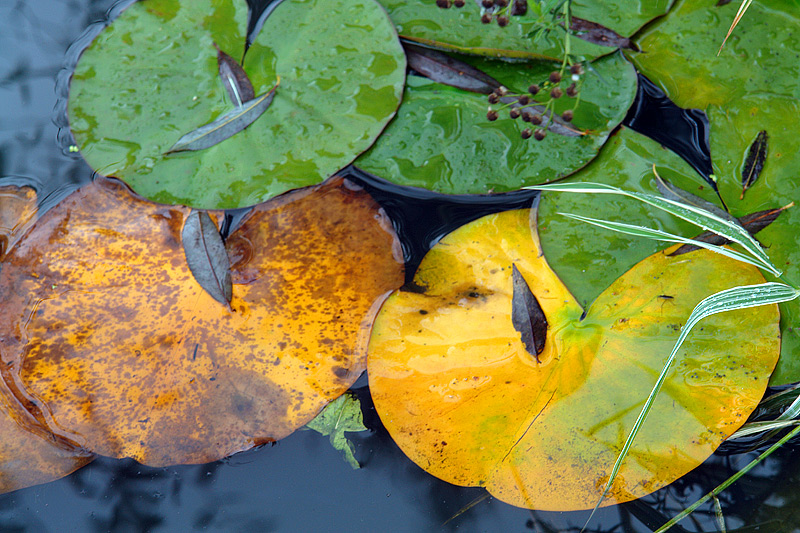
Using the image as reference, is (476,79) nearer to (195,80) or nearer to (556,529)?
(195,80)

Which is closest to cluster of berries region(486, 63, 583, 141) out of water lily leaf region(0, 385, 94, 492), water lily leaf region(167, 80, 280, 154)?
water lily leaf region(167, 80, 280, 154)

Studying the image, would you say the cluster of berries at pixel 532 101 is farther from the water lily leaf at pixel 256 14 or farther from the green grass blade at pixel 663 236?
the water lily leaf at pixel 256 14

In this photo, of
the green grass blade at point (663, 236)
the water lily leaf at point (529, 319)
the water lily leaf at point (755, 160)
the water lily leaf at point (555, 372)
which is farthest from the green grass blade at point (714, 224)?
the water lily leaf at point (529, 319)

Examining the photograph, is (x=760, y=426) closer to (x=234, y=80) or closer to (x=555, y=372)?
(x=555, y=372)

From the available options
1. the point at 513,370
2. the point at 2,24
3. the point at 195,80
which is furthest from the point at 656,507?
the point at 2,24

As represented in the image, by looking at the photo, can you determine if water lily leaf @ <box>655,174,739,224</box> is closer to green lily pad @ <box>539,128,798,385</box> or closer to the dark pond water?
green lily pad @ <box>539,128,798,385</box>

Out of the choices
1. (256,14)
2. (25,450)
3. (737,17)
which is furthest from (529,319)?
(25,450)
